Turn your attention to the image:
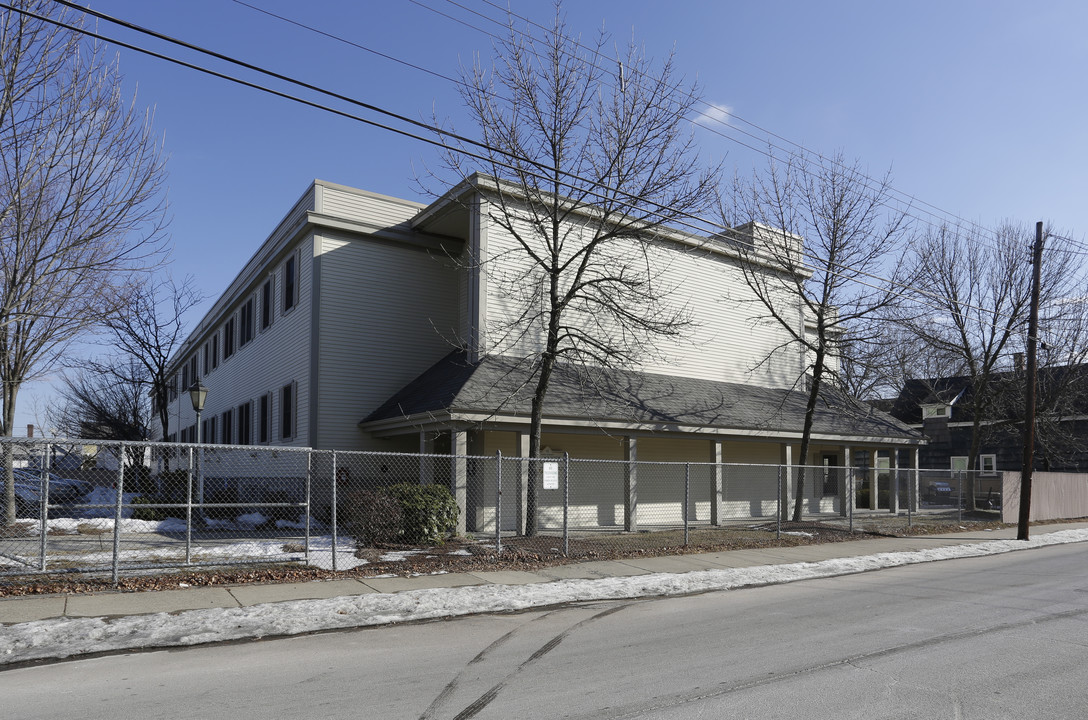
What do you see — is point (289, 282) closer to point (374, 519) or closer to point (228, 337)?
point (228, 337)

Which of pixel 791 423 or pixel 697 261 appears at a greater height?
pixel 697 261

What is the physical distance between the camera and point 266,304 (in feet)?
81.6

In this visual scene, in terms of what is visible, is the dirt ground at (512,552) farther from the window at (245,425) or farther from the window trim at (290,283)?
the window at (245,425)

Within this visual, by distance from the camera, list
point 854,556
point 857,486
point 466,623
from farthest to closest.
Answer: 1. point 857,486
2. point 854,556
3. point 466,623

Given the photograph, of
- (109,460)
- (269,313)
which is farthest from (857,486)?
(109,460)

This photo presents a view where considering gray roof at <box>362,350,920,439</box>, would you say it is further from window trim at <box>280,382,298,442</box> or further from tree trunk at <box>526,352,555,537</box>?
window trim at <box>280,382,298,442</box>

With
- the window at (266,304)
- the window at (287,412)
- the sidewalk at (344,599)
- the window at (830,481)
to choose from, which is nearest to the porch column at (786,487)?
the window at (830,481)

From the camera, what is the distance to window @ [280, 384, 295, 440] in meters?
21.3

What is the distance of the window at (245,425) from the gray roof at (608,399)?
7.68 m

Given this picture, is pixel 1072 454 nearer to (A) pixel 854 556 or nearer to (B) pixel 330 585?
(A) pixel 854 556

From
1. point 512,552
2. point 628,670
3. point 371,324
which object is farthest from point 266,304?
point 628,670

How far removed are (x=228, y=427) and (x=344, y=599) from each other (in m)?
21.4

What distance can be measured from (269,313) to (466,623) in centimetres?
1785

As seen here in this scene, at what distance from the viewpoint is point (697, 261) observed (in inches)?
942
